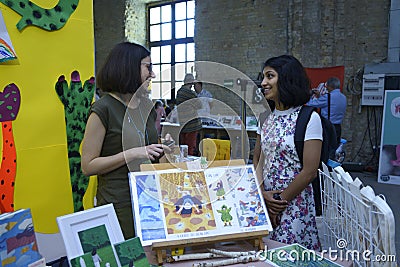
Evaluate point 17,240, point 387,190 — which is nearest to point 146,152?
point 17,240

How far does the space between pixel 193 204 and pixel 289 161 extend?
1.77ft

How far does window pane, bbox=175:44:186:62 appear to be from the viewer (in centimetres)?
783

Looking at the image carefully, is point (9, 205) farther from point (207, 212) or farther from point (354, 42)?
point (354, 42)

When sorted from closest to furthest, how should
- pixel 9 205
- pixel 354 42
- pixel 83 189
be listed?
pixel 9 205, pixel 83 189, pixel 354 42

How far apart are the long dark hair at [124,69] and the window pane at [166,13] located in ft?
23.7

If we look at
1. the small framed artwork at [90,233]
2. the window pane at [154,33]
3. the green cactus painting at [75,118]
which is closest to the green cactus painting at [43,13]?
the green cactus painting at [75,118]

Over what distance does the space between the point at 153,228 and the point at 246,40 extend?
19.2ft

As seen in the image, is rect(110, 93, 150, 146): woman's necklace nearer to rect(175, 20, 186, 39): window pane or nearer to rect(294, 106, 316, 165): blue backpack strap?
rect(294, 106, 316, 165): blue backpack strap

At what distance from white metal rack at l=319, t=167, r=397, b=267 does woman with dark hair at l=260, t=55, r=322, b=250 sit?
11 centimetres

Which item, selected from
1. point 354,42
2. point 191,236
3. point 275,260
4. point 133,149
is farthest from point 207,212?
point 354,42

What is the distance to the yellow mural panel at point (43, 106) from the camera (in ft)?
5.74

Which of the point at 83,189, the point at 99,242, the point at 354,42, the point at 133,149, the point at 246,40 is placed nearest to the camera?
the point at 99,242

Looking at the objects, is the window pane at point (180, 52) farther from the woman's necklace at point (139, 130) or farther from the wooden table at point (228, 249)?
the wooden table at point (228, 249)

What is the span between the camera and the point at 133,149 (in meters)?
1.17
